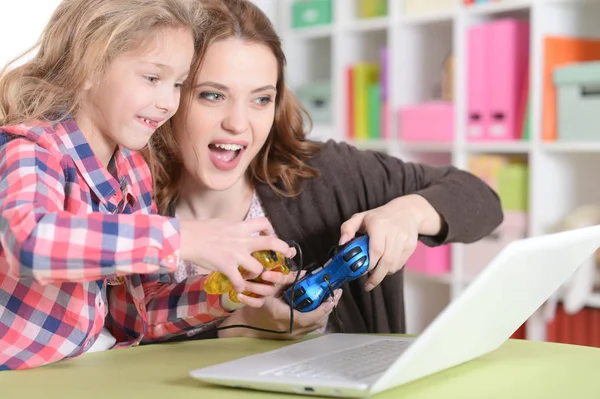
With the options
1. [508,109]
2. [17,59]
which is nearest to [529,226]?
[508,109]

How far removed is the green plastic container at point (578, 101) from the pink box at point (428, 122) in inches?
16.7

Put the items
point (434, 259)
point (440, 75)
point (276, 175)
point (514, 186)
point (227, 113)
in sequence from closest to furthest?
1. point (227, 113)
2. point (276, 175)
3. point (514, 186)
4. point (434, 259)
5. point (440, 75)

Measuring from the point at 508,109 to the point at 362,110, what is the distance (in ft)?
2.24

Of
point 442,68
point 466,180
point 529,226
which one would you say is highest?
point 442,68

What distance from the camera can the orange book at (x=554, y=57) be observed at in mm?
2623

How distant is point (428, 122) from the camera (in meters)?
2.98

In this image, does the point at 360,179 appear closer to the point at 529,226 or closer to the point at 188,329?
the point at 188,329

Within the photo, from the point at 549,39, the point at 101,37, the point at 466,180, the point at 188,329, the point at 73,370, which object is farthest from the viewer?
the point at 549,39

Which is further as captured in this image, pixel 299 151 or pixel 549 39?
pixel 549 39

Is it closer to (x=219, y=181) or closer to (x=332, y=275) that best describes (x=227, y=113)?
(x=219, y=181)

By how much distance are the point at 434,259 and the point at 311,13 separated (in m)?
1.16

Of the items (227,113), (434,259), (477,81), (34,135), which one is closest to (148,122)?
(34,135)

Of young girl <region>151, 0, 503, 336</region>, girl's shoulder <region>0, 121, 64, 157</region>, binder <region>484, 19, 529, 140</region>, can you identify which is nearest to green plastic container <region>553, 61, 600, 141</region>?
binder <region>484, 19, 529, 140</region>

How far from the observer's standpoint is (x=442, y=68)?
3154mm
